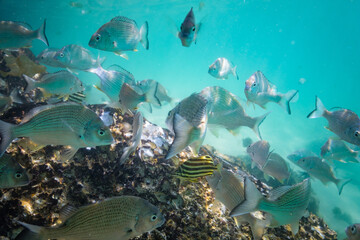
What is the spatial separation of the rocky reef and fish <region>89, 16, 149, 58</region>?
1.64 meters

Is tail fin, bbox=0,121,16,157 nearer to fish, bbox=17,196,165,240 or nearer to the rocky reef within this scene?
the rocky reef

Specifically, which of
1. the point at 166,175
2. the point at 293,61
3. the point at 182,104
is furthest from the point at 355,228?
the point at 293,61

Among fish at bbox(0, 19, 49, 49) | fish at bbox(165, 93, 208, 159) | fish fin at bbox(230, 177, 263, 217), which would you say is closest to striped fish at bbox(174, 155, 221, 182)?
fish at bbox(165, 93, 208, 159)

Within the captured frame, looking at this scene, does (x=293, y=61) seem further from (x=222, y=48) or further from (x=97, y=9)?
(x=97, y=9)

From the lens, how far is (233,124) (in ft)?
13.8

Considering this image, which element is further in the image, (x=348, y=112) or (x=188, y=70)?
(x=188, y=70)

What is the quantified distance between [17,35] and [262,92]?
17.7 ft

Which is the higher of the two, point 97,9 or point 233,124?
point 233,124

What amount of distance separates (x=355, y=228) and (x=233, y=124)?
8.24 ft

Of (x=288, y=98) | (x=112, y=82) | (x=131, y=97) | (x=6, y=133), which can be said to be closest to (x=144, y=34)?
(x=112, y=82)

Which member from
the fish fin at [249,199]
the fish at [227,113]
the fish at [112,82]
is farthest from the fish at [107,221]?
the fish at [227,113]

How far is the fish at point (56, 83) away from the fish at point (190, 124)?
2536 mm

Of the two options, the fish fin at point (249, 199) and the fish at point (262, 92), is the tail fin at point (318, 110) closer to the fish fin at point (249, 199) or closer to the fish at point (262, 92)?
the fish at point (262, 92)

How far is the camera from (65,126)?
202cm
